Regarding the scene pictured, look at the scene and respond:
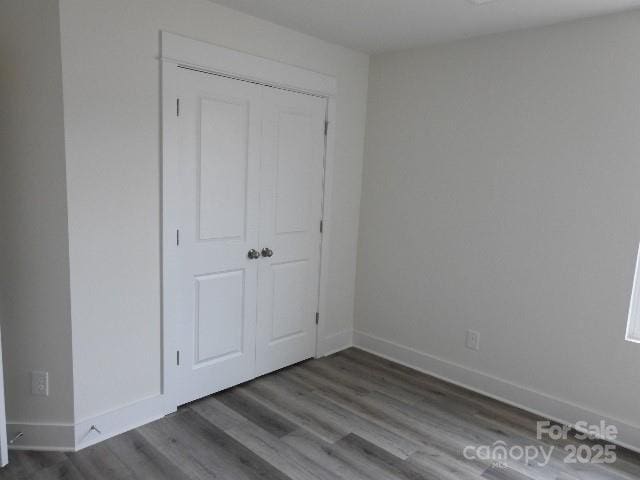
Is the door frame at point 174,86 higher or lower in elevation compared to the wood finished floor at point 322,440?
higher

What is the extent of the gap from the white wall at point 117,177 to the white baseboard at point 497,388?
1.80m

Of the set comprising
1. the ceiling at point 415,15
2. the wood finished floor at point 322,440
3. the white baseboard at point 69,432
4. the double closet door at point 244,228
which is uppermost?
the ceiling at point 415,15

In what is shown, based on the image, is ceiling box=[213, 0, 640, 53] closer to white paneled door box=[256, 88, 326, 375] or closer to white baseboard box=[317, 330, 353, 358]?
white paneled door box=[256, 88, 326, 375]

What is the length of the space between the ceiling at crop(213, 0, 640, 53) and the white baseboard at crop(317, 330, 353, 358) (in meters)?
2.26

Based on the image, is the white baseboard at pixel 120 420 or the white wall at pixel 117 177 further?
the white baseboard at pixel 120 420

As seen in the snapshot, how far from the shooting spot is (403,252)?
3.62 m

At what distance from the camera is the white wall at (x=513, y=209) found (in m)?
2.63

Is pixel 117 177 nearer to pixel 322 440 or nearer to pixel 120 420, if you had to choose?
pixel 120 420

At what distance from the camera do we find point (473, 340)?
3.28 m

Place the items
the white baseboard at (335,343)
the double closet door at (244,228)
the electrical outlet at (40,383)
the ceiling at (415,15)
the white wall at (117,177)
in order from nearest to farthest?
the white wall at (117,177), the electrical outlet at (40,383), the ceiling at (415,15), the double closet door at (244,228), the white baseboard at (335,343)

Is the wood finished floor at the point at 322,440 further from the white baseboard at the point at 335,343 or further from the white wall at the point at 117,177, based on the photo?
the white baseboard at the point at 335,343

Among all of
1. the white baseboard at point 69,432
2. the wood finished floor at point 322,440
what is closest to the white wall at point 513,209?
the wood finished floor at point 322,440

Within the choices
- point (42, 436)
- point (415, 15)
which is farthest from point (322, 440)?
point (415, 15)

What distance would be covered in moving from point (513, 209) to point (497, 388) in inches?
47.3
